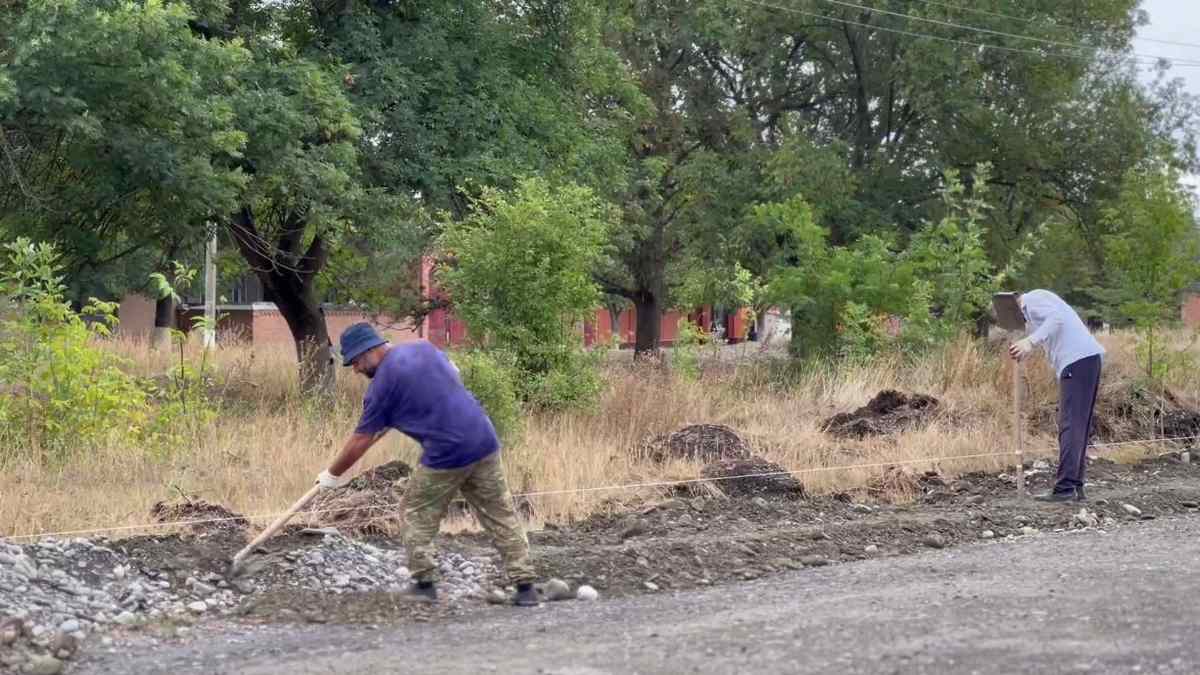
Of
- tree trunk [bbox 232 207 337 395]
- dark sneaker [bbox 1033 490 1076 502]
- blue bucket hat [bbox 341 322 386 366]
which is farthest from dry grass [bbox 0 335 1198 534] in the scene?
blue bucket hat [bbox 341 322 386 366]

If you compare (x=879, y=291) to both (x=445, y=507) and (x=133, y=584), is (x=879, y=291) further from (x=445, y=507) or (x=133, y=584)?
(x=133, y=584)

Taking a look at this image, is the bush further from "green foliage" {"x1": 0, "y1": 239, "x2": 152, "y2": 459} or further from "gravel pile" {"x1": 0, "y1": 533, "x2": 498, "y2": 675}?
"gravel pile" {"x1": 0, "y1": 533, "x2": 498, "y2": 675}

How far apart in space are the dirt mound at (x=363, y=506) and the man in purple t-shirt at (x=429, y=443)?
117 centimetres

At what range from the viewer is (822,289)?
2153 cm

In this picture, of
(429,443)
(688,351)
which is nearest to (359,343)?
(429,443)

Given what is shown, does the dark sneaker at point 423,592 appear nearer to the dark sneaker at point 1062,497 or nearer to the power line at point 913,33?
the dark sneaker at point 1062,497

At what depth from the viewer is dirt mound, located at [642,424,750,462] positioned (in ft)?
43.3

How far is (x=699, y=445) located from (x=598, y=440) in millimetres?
890

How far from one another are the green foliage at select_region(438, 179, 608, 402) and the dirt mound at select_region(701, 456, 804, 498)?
92.0 inches

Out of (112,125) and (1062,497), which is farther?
(112,125)

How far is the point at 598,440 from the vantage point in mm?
13359

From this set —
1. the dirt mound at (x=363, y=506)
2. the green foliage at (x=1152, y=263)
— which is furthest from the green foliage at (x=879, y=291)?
the dirt mound at (x=363, y=506)

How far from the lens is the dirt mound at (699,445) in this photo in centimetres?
1321

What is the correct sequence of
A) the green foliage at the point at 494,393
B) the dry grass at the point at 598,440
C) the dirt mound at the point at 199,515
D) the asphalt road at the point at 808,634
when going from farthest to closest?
the green foliage at the point at 494,393 → the dry grass at the point at 598,440 → the dirt mound at the point at 199,515 → the asphalt road at the point at 808,634
